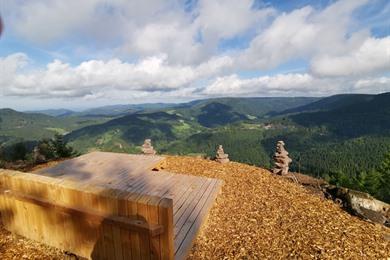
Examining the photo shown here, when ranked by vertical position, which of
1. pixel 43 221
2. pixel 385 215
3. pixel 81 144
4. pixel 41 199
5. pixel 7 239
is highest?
pixel 41 199

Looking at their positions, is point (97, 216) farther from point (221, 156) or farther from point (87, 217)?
point (221, 156)

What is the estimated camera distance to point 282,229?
5551mm

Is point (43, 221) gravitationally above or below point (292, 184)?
above

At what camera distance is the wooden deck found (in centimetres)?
525

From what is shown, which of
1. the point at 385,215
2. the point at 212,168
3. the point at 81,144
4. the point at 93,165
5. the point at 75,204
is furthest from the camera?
the point at 81,144

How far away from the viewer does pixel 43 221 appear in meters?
4.48

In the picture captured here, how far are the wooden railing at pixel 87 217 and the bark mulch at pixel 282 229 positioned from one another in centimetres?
152

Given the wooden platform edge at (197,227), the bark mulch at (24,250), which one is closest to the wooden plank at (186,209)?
the wooden platform edge at (197,227)

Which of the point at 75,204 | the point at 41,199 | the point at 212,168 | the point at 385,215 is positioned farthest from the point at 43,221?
the point at 385,215

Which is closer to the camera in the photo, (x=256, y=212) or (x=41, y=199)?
(x=41, y=199)

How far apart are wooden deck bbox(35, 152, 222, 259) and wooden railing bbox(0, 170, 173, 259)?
1.05m

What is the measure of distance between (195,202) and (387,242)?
414cm

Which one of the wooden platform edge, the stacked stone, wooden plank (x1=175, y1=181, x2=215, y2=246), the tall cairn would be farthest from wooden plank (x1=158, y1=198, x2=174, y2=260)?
the stacked stone

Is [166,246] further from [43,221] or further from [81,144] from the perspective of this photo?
[81,144]
